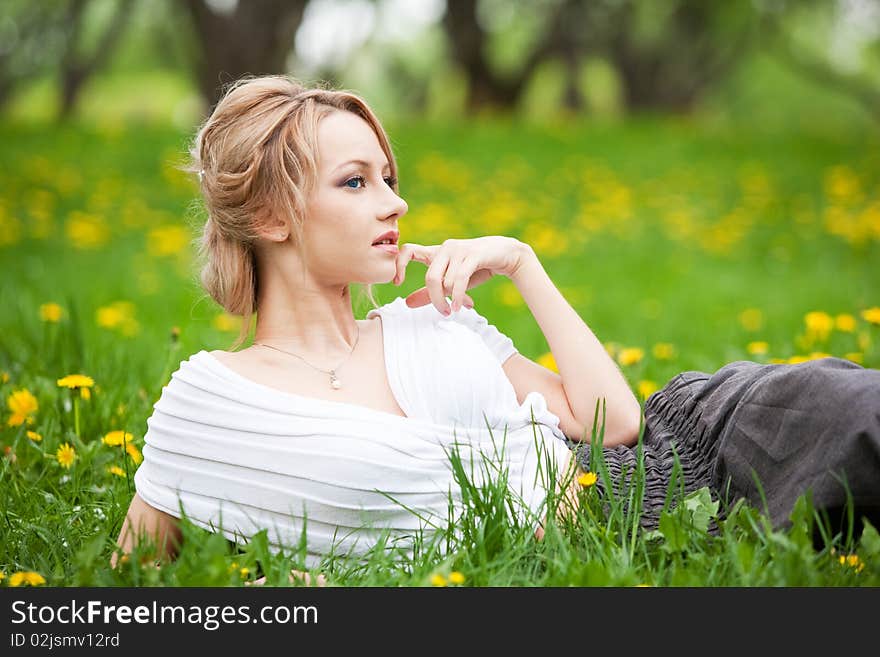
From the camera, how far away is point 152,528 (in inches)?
83.7

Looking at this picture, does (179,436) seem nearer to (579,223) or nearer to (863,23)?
(579,223)

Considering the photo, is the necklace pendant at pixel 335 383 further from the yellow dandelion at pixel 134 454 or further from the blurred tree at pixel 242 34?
the blurred tree at pixel 242 34

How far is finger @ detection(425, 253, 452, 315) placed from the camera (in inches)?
90.6

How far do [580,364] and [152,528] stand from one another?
1029 millimetres

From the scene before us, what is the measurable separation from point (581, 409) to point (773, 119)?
26.6m

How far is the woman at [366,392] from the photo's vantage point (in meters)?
2.07

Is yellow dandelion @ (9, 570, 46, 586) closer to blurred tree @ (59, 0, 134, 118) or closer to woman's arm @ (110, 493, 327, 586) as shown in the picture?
woman's arm @ (110, 493, 327, 586)

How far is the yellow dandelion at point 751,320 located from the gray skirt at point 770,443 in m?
2.65

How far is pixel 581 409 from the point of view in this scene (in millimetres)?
2412

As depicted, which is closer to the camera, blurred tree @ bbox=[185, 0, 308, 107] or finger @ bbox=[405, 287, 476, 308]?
finger @ bbox=[405, 287, 476, 308]

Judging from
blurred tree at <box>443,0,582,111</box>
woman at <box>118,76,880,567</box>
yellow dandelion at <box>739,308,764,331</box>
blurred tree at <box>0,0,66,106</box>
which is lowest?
woman at <box>118,76,880,567</box>

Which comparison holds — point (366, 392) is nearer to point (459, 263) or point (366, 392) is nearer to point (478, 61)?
point (459, 263)

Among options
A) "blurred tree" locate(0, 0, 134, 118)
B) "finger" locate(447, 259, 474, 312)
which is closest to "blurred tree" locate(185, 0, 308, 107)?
"blurred tree" locate(0, 0, 134, 118)
